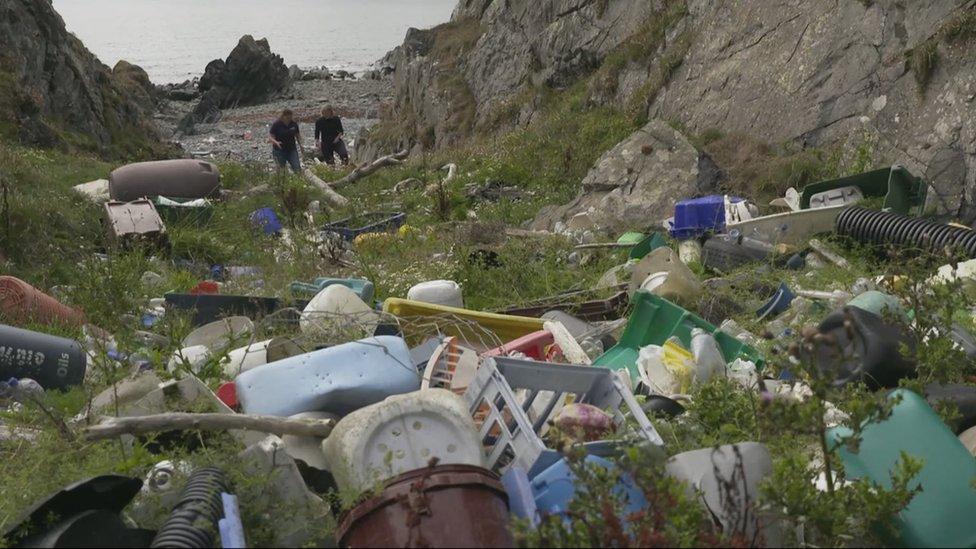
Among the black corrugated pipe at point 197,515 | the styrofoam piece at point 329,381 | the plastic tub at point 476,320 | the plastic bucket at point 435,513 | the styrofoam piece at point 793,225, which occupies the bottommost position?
the styrofoam piece at point 793,225

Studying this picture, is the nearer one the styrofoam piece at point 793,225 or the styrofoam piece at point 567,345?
the styrofoam piece at point 567,345

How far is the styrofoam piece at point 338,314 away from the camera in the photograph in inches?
184

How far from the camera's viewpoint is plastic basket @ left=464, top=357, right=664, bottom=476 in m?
3.05

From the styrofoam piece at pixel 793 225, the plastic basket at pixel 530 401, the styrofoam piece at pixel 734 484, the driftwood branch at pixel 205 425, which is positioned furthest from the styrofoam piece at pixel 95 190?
Answer: the styrofoam piece at pixel 734 484

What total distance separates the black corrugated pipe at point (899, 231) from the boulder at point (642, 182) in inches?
81.6

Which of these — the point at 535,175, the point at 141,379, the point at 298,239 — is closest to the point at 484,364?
the point at 141,379

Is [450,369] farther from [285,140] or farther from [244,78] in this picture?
[244,78]

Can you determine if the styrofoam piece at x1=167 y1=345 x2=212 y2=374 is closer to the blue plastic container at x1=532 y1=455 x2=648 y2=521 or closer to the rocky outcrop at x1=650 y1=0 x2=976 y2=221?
the blue plastic container at x1=532 y1=455 x2=648 y2=521

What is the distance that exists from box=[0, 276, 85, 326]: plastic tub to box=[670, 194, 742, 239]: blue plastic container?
4280 millimetres

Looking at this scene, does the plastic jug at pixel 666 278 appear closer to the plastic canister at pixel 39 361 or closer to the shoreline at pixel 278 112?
the plastic canister at pixel 39 361

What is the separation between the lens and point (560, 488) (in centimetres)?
275

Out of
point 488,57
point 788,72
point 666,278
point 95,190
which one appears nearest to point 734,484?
point 666,278

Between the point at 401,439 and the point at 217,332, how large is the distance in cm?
235

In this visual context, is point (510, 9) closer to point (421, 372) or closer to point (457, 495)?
point (421, 372)
